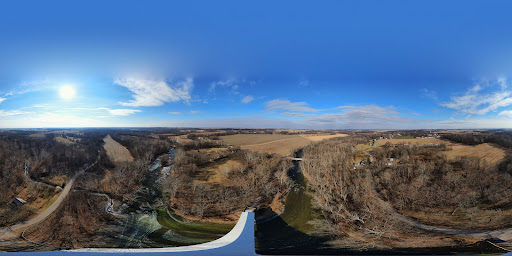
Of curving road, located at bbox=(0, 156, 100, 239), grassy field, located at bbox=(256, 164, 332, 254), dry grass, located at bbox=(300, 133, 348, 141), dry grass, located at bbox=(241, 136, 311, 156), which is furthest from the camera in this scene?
dry grass, located at bbox=(300, 133, 348, 141)

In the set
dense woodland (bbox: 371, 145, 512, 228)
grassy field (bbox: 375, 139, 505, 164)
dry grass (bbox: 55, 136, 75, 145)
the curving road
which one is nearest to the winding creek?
the curving road

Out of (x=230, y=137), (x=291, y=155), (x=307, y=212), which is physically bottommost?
(x=307, y=212)

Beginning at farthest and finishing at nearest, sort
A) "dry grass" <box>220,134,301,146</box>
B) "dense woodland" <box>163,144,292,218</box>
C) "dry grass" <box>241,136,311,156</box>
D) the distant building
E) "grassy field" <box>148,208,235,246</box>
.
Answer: "dry grass" <box>241,136,311,156</box> < "dry grass" <box>220,134,301,146</box> < "dense woodland" <box>163,144,292,218</box> < the distant building < "grassy field" <box>148,208,235,246</box>

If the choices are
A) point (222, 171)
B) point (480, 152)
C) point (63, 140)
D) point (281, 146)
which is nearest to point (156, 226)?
point (222, 171)

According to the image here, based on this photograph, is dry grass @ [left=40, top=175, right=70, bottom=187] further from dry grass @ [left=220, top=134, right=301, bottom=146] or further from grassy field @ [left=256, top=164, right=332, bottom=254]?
grassy field @ [left=256, top=164, right=332, bottom=254]

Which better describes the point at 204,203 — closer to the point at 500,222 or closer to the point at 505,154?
the point at 500,222

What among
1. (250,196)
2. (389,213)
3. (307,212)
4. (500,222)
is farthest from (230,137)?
(500,222)
